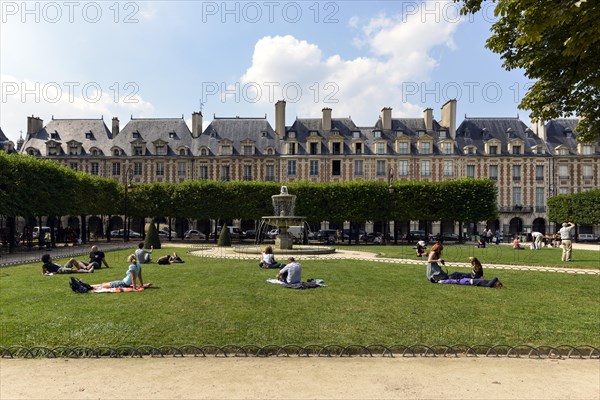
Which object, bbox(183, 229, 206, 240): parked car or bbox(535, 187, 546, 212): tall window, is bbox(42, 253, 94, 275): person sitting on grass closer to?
bbox(183, 229, 206, 240): parked car

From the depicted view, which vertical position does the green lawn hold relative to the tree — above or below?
below

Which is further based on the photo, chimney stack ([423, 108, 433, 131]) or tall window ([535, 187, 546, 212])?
chimney stack ([423, 108, 433, 131])

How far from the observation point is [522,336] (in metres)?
6.65

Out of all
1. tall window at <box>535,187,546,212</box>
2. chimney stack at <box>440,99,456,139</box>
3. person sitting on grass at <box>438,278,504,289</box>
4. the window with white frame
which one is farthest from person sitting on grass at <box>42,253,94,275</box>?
tall window at <box>535,187,546,212</box>

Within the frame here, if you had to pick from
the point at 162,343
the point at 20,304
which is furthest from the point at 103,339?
the point at 20,304

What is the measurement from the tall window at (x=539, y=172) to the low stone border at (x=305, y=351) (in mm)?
47609

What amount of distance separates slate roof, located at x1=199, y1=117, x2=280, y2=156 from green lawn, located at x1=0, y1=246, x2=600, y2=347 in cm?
3664

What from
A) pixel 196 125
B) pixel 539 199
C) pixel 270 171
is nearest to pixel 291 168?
pixel 270 171

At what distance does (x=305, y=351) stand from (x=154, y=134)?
1892 inches

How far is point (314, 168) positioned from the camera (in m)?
46.9

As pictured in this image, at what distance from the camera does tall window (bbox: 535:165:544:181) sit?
4759 centimetres

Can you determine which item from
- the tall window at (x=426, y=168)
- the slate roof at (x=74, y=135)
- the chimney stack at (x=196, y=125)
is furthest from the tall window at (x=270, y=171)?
the slate roof at (x=74, y=135)

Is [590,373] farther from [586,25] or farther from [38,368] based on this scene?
[38,368]

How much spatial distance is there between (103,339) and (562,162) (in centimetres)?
5295
